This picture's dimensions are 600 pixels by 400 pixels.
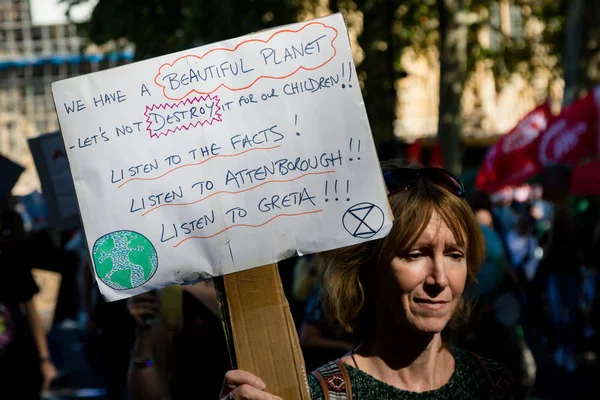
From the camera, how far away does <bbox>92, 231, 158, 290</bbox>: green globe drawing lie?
3.18 meters

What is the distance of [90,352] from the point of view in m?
8.77

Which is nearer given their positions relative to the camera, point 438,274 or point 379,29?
point 438,274

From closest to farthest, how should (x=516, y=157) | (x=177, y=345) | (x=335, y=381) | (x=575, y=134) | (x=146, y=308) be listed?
(x=335, y=381) < (x=146, y=308) < (x=177, y=345) < (x=575, y=134) < (x=516, y=157)

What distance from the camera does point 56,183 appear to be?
6.57 meters

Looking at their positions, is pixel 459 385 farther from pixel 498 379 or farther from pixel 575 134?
pixel 575 134

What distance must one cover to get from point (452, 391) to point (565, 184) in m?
6.97

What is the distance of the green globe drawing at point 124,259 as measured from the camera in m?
3.18

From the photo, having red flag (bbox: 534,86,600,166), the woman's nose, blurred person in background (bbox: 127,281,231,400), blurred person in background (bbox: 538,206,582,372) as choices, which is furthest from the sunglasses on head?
blurred person in background (bbox: 538,206,582,372)

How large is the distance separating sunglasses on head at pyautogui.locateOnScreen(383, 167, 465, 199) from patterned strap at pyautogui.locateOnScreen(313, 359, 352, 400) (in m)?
0.53

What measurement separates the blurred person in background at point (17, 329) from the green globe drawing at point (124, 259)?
332cm

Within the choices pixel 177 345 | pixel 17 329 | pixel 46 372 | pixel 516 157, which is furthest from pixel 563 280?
pixel 177 345

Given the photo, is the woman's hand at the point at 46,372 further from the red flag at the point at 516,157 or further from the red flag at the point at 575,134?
the red flag at the point at 516,157

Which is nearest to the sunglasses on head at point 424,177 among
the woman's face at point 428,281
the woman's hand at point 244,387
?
the woman's face at point 428,281

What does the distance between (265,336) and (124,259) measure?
397 millimetres
